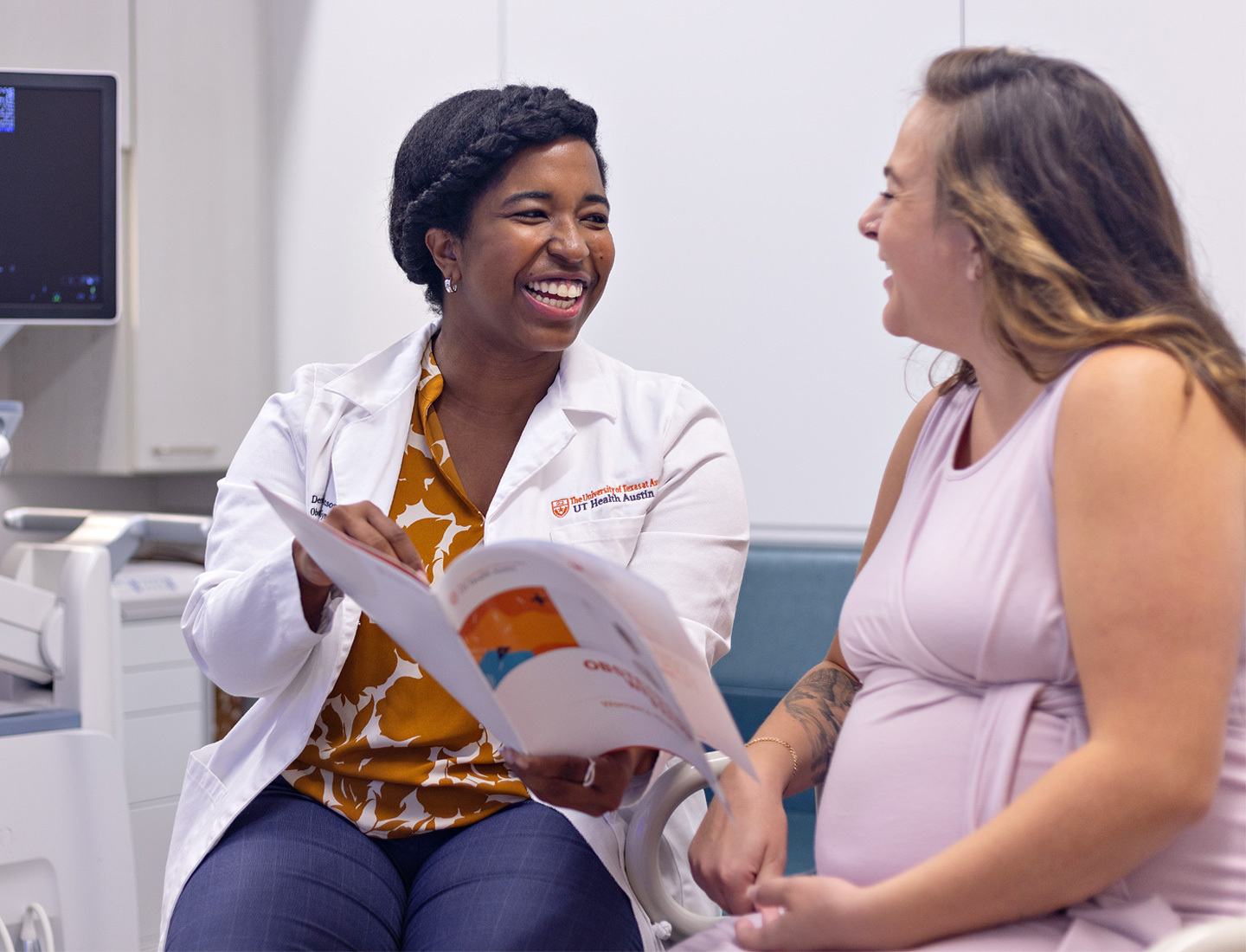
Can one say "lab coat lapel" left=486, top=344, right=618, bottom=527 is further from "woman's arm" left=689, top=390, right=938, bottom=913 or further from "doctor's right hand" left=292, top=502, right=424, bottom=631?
"woman's arm" left=689, top=390, right=938, bottom=913

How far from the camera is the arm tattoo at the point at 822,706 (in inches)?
42.3

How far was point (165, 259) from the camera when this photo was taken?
2.90 metres

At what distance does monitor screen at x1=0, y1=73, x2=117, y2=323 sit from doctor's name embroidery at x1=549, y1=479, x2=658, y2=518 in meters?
1.29

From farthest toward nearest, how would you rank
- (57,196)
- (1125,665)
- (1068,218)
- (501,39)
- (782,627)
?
(501,39) → (57,196) → (782,627) → (1068,218) → (1125,665)

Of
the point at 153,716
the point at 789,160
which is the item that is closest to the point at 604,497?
the point at 789,160

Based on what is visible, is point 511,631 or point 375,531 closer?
point 511,631

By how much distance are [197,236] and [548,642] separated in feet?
8.25

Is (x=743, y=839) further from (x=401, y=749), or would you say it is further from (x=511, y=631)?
(x=401, y=749)

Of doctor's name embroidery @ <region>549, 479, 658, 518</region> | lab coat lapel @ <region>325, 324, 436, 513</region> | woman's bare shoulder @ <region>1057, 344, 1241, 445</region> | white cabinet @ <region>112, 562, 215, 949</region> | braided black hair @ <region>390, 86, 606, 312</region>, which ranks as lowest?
white cabinet @ <region>112, 562, 215, 949</region>

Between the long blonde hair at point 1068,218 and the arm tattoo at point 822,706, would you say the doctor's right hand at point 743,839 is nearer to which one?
the arm tattoo at point 822,706

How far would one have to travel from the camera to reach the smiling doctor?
1.07 m

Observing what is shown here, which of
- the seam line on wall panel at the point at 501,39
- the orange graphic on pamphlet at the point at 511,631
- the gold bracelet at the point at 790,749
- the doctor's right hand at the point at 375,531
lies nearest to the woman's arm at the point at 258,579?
the doctor's right hand at the point at 375,531

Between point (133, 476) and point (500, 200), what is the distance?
96.1 inches

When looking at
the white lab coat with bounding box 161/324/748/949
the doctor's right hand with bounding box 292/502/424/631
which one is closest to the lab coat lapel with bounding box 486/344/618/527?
the white lab coat with bounding box 161/324/748/949
